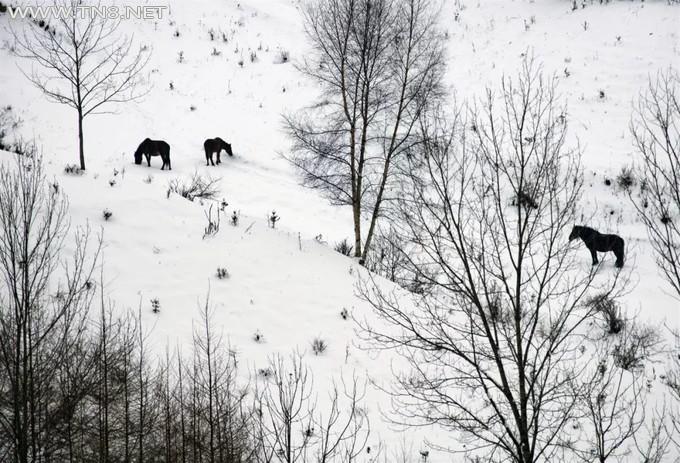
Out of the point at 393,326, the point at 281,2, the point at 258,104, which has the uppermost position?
the point at 281,2

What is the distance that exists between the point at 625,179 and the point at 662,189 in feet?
31.3

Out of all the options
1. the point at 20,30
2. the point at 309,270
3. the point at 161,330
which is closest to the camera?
the point at 161,330

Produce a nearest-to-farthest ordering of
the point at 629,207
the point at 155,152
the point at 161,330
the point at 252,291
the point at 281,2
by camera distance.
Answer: the point at 161,330 < the point at 252,291 < the point at 629,207 < the point at 155,152 < the point at 281,2

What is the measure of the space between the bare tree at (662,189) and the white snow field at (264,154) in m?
0.65

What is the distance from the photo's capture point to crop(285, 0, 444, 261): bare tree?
11500 mm

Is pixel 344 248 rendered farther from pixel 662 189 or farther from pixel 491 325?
pixel 662 189

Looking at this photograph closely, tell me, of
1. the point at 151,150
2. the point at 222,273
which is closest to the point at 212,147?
the point at 151,150

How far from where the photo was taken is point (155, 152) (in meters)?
16.4

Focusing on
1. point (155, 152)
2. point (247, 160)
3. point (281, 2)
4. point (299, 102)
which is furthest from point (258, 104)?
point (281, 2)

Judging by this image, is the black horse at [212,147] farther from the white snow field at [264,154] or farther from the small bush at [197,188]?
the small bush at [197,188]

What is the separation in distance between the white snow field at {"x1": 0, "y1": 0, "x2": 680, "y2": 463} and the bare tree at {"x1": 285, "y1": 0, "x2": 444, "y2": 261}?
1.33m

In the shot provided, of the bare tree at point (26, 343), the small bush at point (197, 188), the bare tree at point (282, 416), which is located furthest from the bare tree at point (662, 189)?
the small bush at point (197, 188)

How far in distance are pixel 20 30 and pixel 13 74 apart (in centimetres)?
333

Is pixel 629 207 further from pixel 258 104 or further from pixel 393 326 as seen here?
pixel 258 104
